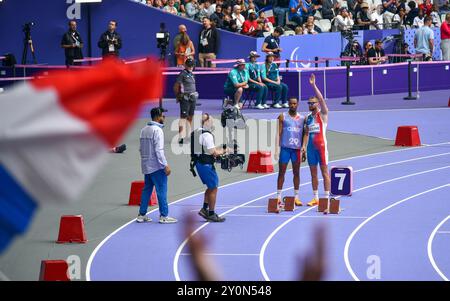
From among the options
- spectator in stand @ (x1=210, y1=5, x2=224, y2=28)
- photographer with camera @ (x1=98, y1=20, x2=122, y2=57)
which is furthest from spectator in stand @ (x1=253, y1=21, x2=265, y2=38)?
photographer with camera @ (x1=98, y1=20, x2=122, y2=57)

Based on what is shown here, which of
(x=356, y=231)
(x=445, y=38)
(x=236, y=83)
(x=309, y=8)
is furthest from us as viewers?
(x=309, y=8)

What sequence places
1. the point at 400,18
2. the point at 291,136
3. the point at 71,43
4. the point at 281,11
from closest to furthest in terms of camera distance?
the point at 291,136 → the point at 71,43 → the point at 281,11 → the point at 400,18

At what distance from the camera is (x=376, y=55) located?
126 feet

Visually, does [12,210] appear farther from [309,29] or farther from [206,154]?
[309,29]

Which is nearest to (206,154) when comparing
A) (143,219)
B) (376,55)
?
(143,219)

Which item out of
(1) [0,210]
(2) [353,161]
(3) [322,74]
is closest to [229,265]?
(2) [353,161]

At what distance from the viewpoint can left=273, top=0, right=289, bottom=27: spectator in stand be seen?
131ft

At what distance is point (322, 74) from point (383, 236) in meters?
19.1

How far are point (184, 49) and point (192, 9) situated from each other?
3.13m

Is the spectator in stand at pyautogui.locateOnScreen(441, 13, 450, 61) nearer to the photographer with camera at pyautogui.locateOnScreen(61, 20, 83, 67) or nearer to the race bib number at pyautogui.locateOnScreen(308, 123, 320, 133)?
the photographer with camera at pyautogui.locateOnScreen(61, 20, 83, 67)

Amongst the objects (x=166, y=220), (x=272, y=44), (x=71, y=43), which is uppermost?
(x=71, y=43)

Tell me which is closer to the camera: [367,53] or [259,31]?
[259,31]
